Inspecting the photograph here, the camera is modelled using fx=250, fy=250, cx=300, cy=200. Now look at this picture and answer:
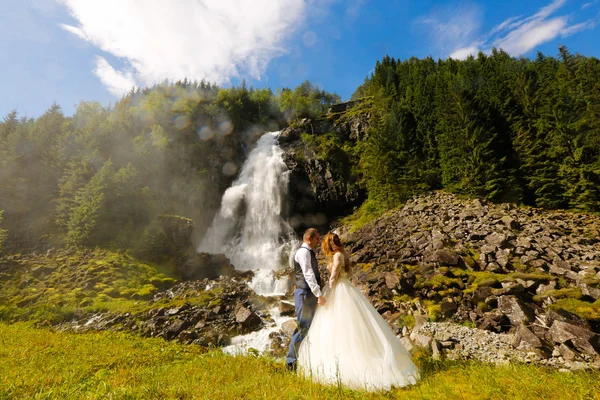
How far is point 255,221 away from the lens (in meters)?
32.7

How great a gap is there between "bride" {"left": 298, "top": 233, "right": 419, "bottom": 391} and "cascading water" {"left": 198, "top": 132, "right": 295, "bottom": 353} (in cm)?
1982

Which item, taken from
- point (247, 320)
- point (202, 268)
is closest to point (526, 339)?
point (247, 320)

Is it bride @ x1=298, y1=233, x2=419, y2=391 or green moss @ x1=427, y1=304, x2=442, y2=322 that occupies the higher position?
bride @ x1=298, y1=233, x2=419, y2=391

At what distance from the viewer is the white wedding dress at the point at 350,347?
3787 millimetres

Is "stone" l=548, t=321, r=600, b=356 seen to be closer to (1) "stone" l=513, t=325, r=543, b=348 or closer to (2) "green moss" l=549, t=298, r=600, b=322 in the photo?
(1) "stone" l=513, t=325, r=543, b=348

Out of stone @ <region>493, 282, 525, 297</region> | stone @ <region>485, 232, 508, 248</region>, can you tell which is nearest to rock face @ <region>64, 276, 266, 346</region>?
stone @ <region>493, 282, 525, 297</region>

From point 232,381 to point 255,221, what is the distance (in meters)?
28.9

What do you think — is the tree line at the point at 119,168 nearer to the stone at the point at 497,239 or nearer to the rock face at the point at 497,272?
the rock face at the point at 497,272

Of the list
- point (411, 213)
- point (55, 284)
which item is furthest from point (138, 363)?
point (411, 213)

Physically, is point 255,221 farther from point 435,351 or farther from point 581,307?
point 581,307

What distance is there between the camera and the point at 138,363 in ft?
21.5

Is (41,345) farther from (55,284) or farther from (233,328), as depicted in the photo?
(55,284)

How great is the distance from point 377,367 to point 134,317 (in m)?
14.3

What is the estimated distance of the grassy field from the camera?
3.13 metres
